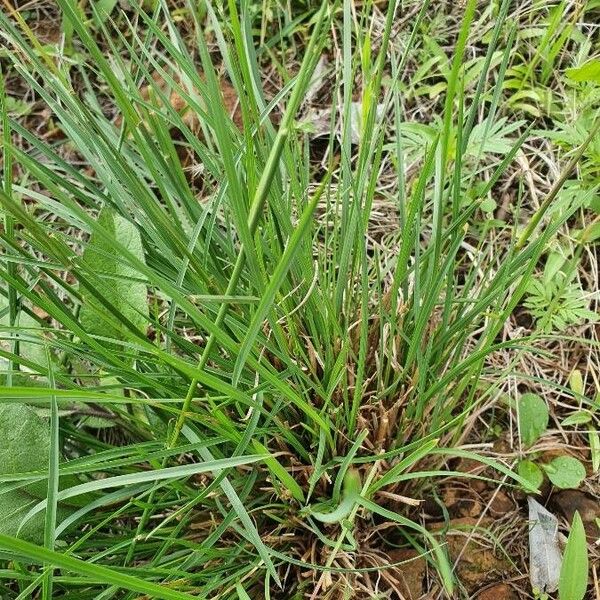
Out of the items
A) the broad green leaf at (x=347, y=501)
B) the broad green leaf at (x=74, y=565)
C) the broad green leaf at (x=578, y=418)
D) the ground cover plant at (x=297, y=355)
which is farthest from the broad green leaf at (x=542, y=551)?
the broad green leaf at (x=74, y=565)

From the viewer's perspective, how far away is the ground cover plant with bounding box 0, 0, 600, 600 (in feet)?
2.19

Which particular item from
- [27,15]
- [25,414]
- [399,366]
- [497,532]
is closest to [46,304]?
[25,414]

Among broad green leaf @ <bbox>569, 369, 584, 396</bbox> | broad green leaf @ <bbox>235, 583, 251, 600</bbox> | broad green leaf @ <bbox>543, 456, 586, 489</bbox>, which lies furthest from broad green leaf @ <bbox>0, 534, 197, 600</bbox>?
broad green leaf @ <bbox>569, 369, 584, 396</bbox>

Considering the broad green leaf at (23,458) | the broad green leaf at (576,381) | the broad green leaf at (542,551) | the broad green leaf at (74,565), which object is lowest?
the broad green leaf at (542,551)

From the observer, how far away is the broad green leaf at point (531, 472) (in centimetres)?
96

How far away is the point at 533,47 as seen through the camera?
1.23 meters

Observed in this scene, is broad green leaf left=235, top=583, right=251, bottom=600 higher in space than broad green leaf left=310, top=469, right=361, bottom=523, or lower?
lower

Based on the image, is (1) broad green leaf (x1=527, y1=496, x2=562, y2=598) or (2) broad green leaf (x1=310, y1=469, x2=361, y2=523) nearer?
(2) broad green leaf (x1=310, y1=469, x2=361, y2=523)

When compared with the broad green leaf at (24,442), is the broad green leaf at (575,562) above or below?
below

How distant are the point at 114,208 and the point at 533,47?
0.82 meters

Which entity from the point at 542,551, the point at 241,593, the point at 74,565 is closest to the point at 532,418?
the point at 542,551

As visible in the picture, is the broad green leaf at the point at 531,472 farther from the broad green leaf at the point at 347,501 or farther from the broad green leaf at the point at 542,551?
the broad green leaf at the point at 347,501

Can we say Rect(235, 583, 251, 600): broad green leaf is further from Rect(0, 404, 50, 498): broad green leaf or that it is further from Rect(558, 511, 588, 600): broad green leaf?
Rect(558, 511, 588, 600): broad green leaf

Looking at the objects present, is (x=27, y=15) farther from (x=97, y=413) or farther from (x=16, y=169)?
(x=97, y=413)
